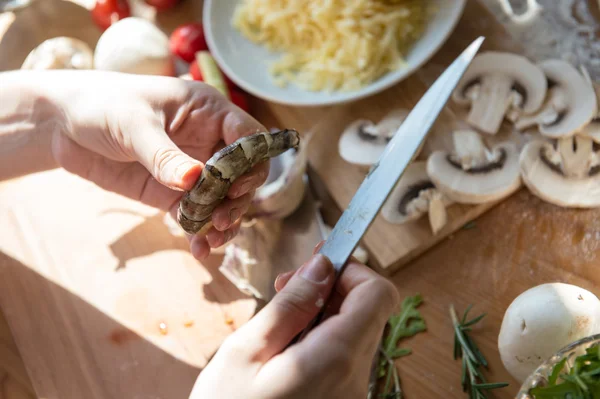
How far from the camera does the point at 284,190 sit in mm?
1455

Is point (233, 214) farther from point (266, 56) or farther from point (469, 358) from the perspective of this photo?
point (266, 56)

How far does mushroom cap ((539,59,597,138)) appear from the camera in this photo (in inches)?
53.6

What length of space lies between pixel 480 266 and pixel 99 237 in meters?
1.07

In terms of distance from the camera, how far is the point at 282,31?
5.83 feet

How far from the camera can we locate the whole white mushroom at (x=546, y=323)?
105cm

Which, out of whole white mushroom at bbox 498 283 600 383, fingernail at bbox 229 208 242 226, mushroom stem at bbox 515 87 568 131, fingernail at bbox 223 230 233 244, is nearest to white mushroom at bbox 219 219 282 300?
fingernail at bbox 223 230 233 244

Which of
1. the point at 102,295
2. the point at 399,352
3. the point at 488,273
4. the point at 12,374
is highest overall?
the point at 488,273

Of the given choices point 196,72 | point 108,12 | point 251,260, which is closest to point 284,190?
point 251,260

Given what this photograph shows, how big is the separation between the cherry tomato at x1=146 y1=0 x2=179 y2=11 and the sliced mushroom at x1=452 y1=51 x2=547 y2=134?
1.16 metres

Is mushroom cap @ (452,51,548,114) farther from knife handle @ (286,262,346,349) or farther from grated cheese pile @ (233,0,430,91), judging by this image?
knife handle @ (286,262,346,349)

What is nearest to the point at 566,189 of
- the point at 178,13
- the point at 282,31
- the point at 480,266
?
the point at 480,266

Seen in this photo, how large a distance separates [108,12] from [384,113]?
1140mm

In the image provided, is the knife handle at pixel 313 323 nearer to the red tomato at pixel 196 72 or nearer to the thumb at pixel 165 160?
the thumb at pixel 165 160

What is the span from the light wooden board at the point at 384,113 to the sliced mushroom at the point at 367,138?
0.05 metres
